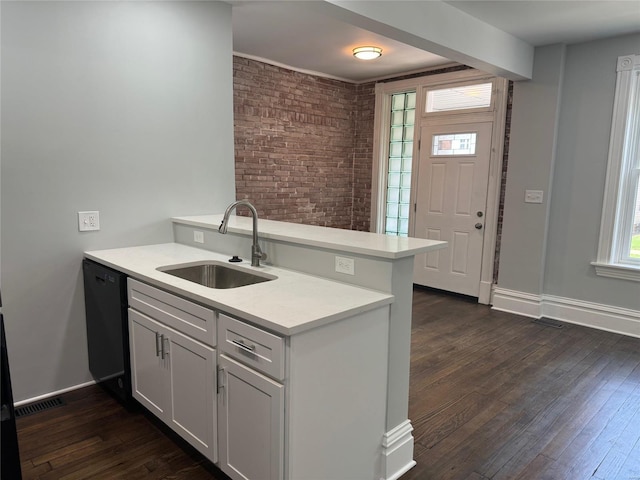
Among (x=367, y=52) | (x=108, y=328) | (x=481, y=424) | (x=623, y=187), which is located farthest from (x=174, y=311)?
(x=623, y=187)

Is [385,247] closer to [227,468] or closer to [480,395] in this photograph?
[227,468]

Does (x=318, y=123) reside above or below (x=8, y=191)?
above

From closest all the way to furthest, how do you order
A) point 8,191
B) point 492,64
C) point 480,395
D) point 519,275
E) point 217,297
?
1. point 217,297
2. point 8,191
3. point 480,395
4. point 492,64
5. point 519,275

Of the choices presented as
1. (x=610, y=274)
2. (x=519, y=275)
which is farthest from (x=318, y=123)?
(x=610, y=274)

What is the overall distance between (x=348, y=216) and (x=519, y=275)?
2.46 m

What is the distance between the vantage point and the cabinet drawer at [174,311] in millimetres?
1838

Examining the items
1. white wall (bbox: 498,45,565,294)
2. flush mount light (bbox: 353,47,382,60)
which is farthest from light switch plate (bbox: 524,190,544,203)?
flush mount light (bbox: 353,47,382,60)

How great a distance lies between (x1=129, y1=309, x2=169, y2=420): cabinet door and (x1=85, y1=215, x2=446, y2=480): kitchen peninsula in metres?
0.23

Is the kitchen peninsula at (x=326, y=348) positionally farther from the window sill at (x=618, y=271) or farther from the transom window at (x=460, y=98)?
the transom window at (x=460, y=98)

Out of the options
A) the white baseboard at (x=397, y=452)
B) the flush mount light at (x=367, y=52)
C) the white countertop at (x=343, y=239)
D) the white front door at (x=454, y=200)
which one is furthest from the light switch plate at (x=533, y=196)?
the white baseboard at (x=397, y=452)

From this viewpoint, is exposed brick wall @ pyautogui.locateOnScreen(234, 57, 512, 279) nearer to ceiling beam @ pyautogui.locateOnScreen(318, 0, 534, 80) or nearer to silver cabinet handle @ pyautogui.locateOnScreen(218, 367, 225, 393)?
ceiling beam @ pyautogui.locateOnScreen(318, 0, 534, 80)

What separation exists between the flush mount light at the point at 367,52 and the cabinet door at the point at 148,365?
3.28m

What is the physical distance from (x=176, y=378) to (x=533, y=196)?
3.71m

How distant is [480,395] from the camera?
2.79 m
